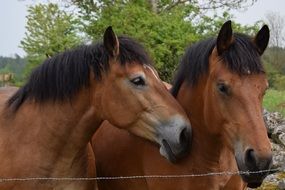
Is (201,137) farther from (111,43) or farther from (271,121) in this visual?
(271,121)

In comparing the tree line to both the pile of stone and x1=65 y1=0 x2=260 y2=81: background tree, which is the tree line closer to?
x1=65 y1=0 x2=260 y2=81: background tree

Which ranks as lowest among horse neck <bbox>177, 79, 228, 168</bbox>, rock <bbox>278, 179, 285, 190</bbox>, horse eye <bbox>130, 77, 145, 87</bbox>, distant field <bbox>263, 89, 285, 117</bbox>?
distant field <bbox>263, 89, 285, 117</bbox>

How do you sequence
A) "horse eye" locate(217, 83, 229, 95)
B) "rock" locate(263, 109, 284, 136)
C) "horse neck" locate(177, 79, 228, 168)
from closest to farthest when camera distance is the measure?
"horse eye" locate(217, 83, 229, 95), "horse neck" locate(177, 79, 228, 168), "rock" locate(263, 109, 284, 136)

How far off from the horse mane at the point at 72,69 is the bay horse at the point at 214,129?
419 mm

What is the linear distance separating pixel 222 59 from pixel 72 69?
1.07 m

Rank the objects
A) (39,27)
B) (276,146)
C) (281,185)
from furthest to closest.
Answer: (39,27)
(276,146)
(281,185)

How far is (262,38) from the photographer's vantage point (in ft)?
10.6

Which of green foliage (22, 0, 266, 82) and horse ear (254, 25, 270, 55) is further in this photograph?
green foliage (22, 0, 266, 82)

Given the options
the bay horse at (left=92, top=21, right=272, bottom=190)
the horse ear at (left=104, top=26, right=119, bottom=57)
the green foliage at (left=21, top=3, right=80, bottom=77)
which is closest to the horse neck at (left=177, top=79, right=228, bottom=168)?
the bay horse at (left=92, top=21, right=272, bottom=190)

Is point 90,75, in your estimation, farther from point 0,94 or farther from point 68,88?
point 0,94

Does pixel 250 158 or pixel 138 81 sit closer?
pixel 250 158

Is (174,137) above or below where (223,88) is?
below

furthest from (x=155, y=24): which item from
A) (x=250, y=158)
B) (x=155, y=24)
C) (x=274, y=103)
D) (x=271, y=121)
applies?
(x=250, y=158)

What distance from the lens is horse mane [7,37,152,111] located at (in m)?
3.34
